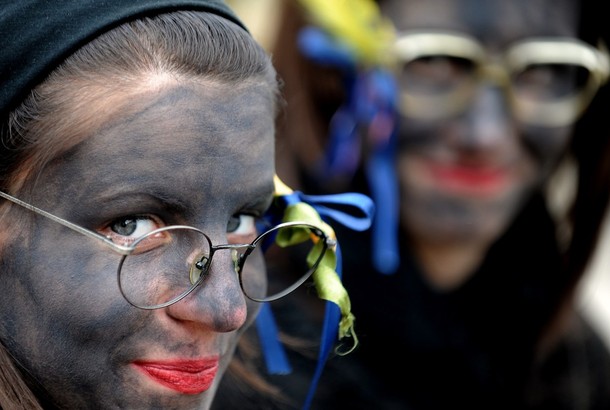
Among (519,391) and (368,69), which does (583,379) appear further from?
(368,69)

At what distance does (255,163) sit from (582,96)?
7.51 feet

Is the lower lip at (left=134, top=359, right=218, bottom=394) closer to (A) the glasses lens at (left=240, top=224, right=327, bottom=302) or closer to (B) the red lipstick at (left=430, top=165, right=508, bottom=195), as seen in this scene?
(A) the glasses lens at (left=240, top=224, right=327, bottom=302)

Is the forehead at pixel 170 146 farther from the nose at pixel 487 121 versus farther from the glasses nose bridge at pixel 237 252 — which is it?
the nose at pixel 487 121

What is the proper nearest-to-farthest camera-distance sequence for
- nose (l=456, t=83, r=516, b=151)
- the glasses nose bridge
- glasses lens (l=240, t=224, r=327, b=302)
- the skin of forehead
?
the skin of forehead, the glasses nose bridge, glasses lens (l=240, t=224, r=327, b=302), nose (l=456, t=83, r=516, b=151)

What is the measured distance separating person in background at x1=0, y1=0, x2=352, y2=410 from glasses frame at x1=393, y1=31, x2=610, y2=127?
1.94 meters

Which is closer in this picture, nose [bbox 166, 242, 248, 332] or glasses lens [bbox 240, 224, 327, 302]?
nose [bbox 166, 242, 248, 332]

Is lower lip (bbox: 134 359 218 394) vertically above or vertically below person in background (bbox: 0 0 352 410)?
below

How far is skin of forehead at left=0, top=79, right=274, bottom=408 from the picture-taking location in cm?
189

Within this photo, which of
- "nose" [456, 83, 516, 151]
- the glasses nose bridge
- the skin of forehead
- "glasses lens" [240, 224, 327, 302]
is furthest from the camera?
"nose" [456, 83, 516, 151]

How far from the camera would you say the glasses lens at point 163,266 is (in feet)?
6.26

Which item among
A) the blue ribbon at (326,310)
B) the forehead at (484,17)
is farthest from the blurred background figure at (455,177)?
the blue ribbon at (326,310)

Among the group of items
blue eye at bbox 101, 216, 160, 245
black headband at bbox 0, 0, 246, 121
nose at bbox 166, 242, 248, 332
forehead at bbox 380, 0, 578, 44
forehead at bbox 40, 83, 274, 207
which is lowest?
nose at bbox 166, 242, 248, 332

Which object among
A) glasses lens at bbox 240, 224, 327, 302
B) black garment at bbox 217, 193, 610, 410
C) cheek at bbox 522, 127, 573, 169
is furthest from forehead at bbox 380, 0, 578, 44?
glasses lens at bbox 240, 224, 327, 302

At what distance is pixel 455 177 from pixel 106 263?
2201mm
